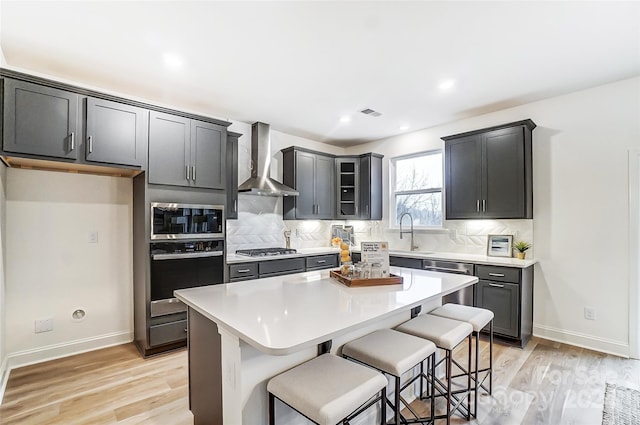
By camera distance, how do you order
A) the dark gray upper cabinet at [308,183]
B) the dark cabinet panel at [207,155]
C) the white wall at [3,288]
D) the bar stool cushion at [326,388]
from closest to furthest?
the bar stool cushion at [326,388] → the white wall at [3,288] → the dark cabinet panel at [207,155] → the dark gray upper cabinet at [308,183]

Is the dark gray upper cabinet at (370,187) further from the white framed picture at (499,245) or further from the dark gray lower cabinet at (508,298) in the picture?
the dark gray lower cabinet at (508,298)

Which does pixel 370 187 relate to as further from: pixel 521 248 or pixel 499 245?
pixel 521 248

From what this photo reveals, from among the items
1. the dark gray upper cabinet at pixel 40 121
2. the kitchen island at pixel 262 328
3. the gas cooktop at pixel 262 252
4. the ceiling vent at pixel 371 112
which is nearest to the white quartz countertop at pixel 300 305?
the kitchen island at pixel 262 328

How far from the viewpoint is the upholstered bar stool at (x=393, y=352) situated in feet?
5.14

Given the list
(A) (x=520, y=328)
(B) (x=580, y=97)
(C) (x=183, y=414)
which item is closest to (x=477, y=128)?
(B) (x=580, y=97)

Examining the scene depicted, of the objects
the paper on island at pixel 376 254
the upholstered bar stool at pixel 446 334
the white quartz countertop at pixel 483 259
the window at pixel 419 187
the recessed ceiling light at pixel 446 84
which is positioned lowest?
the upholstered bar stool at pixel 446 334

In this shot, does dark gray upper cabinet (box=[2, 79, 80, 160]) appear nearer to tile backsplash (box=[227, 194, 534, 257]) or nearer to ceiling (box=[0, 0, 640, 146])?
ceiling (box=[0, 0, 640, 146])

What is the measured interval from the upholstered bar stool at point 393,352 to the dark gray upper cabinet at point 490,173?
2.53 m

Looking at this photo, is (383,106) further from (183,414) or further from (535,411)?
(183,414)

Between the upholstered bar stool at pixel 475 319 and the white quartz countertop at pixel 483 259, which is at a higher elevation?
the white quartz countertop at pixel 483 259

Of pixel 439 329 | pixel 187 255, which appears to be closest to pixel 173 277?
pixel 187 255

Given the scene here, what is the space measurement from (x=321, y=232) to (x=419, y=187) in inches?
69.9

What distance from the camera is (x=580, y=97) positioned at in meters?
3.36

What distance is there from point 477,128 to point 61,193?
486 cm
